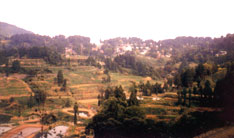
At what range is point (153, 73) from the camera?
44188 millimetres

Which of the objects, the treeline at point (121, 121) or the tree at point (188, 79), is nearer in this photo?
the treeline at point (121, 121)

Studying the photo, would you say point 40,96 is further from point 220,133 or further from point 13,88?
point 220,133

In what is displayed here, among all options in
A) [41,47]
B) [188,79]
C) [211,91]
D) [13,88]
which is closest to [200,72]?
[188,79]

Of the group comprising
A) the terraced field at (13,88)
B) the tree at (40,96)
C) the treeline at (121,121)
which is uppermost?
the terraced field at (13,88)

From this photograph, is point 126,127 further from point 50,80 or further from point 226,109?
point 50,80

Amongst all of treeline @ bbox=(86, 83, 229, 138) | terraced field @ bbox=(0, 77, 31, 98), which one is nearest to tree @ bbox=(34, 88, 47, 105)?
terraced field @ bbox=(0, 77, 31, 98)

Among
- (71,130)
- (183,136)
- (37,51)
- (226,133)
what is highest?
(37,51)

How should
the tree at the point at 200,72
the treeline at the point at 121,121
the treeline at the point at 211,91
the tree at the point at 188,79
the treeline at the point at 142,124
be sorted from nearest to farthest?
1. the treeline at the point at 142,124
2. the treeline at the point at 211,91
3. the treeline at the point at 121,121
4. the tree at the point at 200,72
5. the tree at the point at 188,79

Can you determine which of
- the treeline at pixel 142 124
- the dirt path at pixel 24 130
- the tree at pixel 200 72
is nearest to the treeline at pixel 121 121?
the treeline at pixel 142 124

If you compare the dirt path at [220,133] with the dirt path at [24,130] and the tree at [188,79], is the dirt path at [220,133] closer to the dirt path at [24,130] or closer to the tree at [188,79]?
the tree at [188,79]

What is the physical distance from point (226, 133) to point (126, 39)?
98.9 m

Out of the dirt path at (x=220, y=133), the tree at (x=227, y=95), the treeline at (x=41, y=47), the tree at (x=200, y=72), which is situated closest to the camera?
the dirt path at (x=220, y=133)

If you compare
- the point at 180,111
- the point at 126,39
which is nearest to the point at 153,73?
the point at 180,111

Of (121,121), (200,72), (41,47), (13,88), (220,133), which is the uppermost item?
(41,47)
